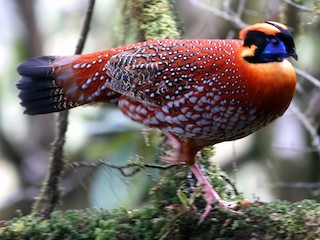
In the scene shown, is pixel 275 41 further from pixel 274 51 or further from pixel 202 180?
pixel 202 180

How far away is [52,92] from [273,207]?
1503mm

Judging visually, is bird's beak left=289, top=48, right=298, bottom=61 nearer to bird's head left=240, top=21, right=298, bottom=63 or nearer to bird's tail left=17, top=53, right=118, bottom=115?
bird's head left=240, top=21, right=298, bottom=63

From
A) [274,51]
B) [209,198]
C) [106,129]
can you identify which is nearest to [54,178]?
[209,198]

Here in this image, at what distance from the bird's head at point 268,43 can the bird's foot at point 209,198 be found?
23.6 inches

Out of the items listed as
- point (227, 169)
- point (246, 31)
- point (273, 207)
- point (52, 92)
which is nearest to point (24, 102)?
point (52, 92)

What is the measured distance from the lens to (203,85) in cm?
321

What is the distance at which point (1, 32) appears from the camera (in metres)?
8.48

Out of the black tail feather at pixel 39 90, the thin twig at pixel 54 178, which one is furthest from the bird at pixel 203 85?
the thin twig at pixel 54 178

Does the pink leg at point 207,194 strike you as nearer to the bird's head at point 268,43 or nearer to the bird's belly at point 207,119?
the bird's belly at point 207,119

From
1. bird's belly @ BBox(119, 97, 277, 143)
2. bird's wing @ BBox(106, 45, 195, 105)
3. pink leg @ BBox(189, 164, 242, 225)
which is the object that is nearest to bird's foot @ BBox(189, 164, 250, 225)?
pink leg @ BBox(189, 164, 242, 225)

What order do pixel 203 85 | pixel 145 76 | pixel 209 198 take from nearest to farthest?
pixel 209 198 < pixel 203 85 < pixel 145 76

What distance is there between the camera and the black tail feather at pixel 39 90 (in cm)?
371

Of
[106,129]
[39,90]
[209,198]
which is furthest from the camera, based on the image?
[106,129]

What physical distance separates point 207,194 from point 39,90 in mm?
1242
